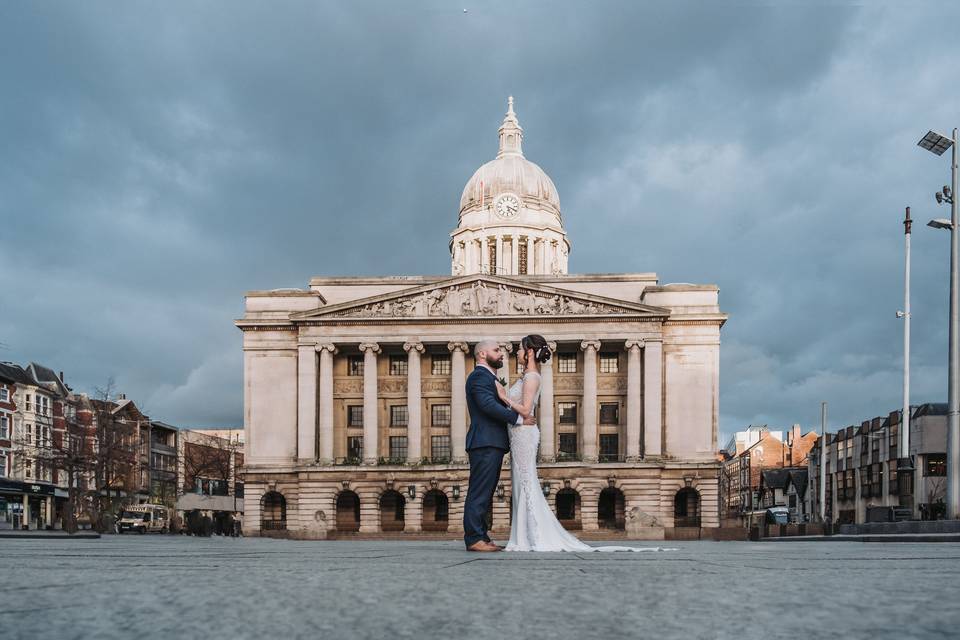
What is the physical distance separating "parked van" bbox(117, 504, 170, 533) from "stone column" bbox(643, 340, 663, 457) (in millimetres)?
39332

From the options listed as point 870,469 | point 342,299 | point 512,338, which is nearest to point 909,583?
point 512,338

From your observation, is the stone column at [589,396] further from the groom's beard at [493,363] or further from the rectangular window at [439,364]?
the groom's beard at [493,363]

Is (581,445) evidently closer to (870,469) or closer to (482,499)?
(870,469)

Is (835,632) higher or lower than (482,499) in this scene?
higher

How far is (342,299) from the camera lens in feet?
226

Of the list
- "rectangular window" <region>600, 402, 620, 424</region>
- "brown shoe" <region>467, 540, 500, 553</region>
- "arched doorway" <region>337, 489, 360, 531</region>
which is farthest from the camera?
"rectangular window" <region>600, 402, 620, 424</region>

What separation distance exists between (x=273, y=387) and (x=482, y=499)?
54.4 m

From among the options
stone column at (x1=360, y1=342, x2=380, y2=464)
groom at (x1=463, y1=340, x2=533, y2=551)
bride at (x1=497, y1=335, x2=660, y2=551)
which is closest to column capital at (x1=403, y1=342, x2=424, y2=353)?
stone column at (x1=360, y1=342, x2=380, y2=464)

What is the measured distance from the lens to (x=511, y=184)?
296 ft

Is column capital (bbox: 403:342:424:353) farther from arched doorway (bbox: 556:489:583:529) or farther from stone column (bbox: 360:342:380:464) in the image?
arched doorway (bbox: 556:489:583:529)

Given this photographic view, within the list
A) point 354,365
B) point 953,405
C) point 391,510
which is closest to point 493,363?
point 953,405

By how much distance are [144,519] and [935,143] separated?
230 feet

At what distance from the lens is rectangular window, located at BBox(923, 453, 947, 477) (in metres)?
65.9

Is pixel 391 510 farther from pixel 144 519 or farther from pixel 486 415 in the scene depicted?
pixel 486 415
